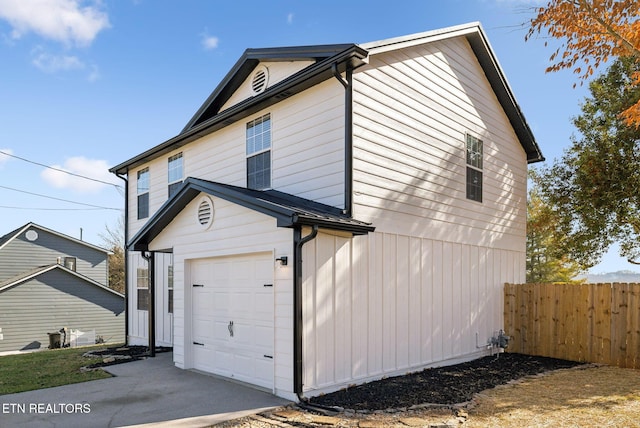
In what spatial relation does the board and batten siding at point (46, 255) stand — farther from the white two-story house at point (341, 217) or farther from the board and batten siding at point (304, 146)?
the board and batten siding at point (304, 146)

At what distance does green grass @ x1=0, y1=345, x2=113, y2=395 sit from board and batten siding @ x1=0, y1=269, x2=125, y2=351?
12128 mm

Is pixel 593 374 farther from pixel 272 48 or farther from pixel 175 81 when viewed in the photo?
pixel 175 81

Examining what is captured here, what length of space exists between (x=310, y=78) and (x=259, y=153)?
2.12 m

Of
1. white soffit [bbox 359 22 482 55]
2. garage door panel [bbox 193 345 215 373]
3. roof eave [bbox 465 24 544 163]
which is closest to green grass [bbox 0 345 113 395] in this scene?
garage door panel [bbox 193 345 215 373]

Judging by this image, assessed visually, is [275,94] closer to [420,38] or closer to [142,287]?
[420,38]

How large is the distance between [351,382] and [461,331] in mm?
3685

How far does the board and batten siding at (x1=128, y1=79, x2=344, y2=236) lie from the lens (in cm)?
757

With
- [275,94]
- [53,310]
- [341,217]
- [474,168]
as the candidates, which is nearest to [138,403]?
[341,217]

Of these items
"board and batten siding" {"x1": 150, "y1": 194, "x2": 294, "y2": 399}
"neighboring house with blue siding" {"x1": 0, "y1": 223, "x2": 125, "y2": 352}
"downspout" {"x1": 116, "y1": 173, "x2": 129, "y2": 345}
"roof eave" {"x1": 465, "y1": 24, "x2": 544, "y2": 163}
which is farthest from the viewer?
"neighboring house with blue siding" {"x1": 0, "y1": 223, "x2": 125, "y2": 352}

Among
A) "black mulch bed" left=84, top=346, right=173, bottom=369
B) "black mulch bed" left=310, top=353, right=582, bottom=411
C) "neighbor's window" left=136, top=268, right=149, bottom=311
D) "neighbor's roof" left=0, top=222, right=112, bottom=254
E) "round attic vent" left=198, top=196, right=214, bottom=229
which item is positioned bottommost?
"black mulch bed" left=84, top=346, right=173, bottom=369

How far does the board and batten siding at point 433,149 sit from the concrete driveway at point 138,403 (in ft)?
10.8

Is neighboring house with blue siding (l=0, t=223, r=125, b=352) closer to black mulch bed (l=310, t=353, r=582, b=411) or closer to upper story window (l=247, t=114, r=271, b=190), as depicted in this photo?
upper story window (l=247, t=114, r=271, b=190)

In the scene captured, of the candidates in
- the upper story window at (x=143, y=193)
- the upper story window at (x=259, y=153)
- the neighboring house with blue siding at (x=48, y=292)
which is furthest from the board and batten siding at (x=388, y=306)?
the neighboring house with blue siding at (x=48, y=292)

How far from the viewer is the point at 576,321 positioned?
1049 cm
